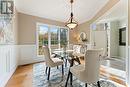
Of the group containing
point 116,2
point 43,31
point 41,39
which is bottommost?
point 41,39

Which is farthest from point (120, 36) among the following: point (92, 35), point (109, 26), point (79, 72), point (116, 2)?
point (79, 72)

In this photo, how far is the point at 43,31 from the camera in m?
7.09

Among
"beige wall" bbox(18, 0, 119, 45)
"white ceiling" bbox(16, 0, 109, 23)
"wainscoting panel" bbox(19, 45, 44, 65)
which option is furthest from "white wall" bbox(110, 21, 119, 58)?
"wainscoting panel" bbox(19, 45, 44, 65)

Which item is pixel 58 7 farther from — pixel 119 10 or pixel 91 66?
pixel 91 66

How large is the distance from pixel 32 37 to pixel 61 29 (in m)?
2.25

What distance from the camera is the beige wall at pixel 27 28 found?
5934 millimetres

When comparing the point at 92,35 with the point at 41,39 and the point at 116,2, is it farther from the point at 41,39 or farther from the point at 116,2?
the point at 116,2

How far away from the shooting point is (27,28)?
20.4 ft

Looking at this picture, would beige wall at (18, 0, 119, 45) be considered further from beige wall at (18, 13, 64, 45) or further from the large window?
the large window

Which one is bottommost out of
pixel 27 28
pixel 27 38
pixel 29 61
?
pixel 29 61

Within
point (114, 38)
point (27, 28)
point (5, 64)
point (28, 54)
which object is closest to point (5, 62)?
point (5, 64)

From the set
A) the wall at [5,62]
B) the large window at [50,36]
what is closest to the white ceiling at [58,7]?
the large window at [50,36]

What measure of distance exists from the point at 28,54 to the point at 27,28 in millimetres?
1226

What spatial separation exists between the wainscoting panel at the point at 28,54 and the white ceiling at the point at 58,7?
1596 millimetres
